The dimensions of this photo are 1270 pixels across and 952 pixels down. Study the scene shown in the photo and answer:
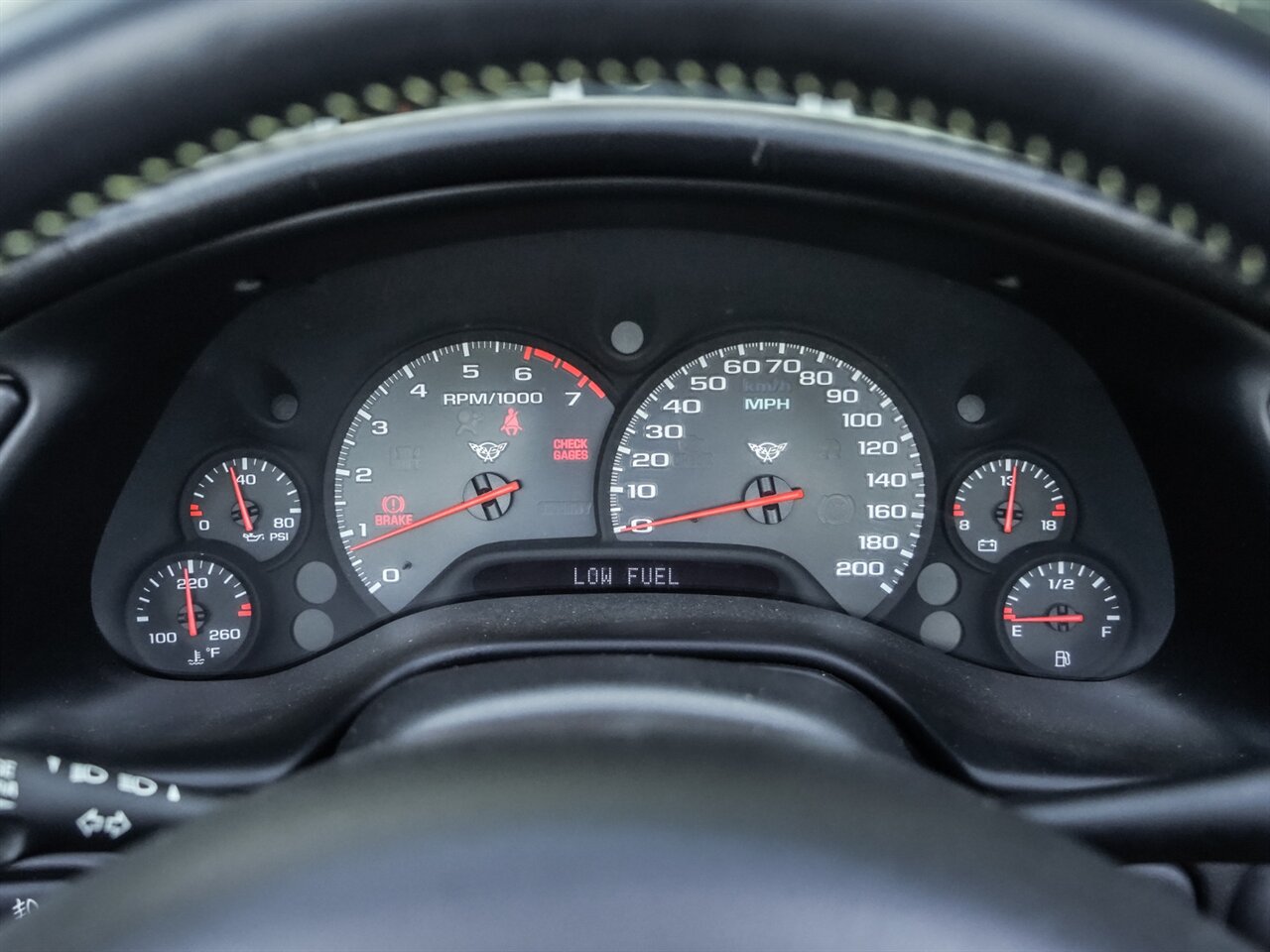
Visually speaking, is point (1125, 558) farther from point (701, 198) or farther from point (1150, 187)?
point (1150, 187)

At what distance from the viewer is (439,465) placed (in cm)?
292

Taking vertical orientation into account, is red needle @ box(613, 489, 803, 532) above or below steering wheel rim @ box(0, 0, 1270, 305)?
below

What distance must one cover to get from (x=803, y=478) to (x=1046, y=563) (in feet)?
1.67

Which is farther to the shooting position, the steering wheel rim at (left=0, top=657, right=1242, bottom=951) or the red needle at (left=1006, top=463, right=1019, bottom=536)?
the red needle at (left=1006, top=463, right=1019, bottom=536)

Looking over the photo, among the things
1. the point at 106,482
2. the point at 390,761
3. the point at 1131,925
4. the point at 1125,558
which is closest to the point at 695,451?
the point at 1125,558

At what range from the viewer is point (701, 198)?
2412mm

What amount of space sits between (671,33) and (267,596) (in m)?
2.04

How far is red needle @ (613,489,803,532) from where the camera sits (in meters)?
2.88

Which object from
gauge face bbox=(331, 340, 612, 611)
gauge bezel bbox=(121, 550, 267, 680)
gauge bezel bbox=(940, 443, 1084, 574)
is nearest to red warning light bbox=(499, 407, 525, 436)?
gauge face bbox=(331, 340, 612, 611)

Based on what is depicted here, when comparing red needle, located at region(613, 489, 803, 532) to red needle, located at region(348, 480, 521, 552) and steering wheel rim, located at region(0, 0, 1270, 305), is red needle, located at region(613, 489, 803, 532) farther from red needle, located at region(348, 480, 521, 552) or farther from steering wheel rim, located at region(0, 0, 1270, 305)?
steering wheel rim, located at region(0, 0, 1270, 305)

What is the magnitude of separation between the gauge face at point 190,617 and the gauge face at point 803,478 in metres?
0.78

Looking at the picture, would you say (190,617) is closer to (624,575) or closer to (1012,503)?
(624,575)

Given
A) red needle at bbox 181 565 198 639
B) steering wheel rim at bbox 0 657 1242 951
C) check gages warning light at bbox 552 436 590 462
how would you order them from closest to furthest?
steering wheel rim at bbox 0 657 1242 951 → red needle at bbox 181 565 198 639 → check gages warning light at bbox 552 436 590 462

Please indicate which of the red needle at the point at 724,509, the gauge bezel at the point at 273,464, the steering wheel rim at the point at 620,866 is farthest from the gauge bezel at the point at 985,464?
the steering wheel rim at the point at 620,866
